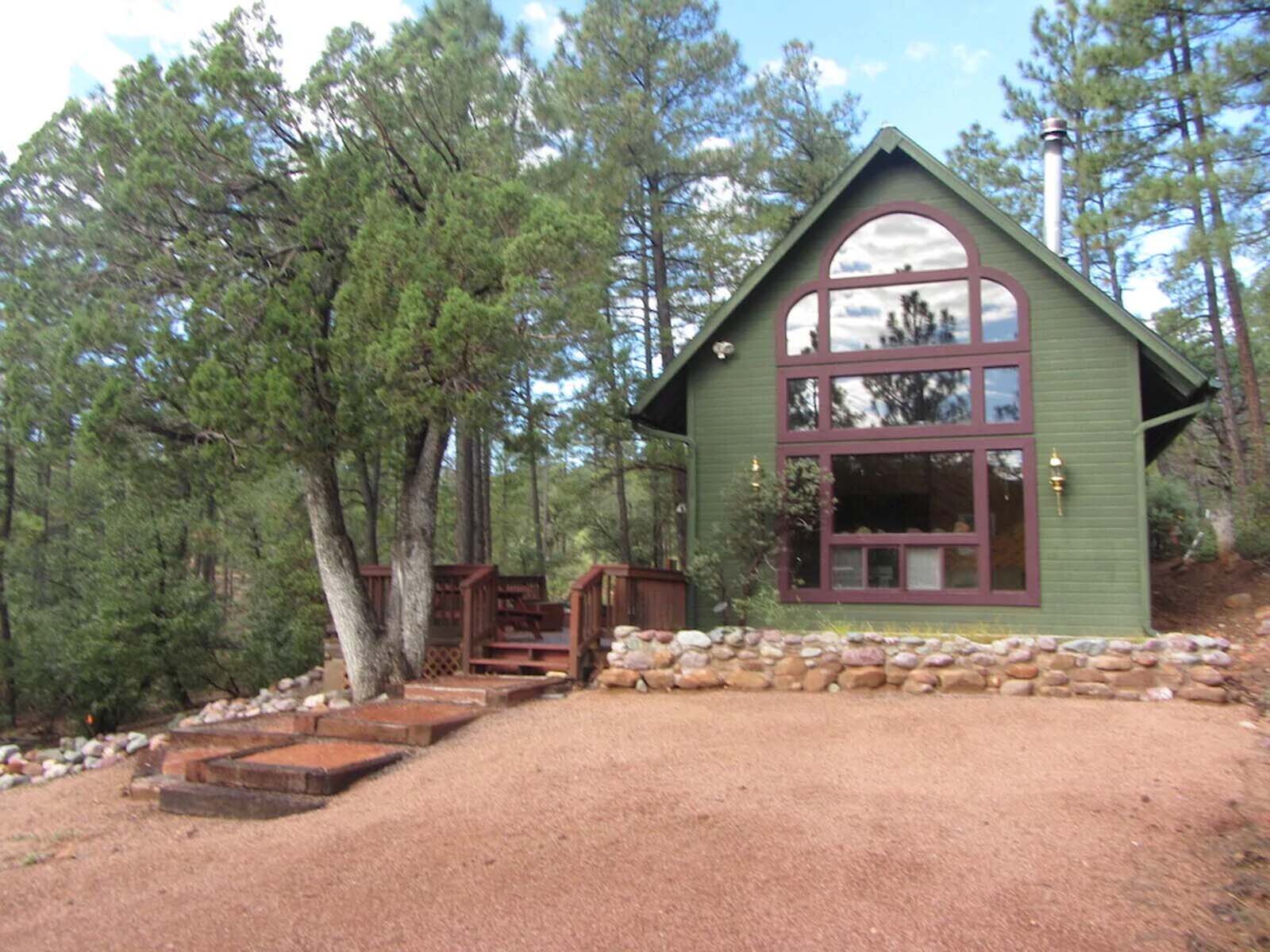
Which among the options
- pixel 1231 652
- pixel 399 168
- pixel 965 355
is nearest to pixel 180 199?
pixel 399 168

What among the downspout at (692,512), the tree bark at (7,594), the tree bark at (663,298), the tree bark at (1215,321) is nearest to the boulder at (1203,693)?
the downspout at (692,512)

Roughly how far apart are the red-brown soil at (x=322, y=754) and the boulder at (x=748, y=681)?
3.10 m

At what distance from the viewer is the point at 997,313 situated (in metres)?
10.8

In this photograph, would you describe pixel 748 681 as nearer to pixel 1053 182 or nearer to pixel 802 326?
pixel 802 326

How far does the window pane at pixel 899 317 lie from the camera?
35.8ft

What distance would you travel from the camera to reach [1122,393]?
1025 cm

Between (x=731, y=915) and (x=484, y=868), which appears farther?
(x=484, y=868)

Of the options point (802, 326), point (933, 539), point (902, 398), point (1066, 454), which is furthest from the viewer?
point (802, 326)

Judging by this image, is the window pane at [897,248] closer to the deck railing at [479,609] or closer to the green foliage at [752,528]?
the green foliage at [752,528]

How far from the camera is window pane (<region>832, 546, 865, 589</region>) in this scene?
1076cm

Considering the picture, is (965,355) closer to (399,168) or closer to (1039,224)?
(399,168)

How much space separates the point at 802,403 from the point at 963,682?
402cm

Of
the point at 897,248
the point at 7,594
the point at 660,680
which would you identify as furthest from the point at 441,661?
the point at 7,594

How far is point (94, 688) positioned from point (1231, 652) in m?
15.2
